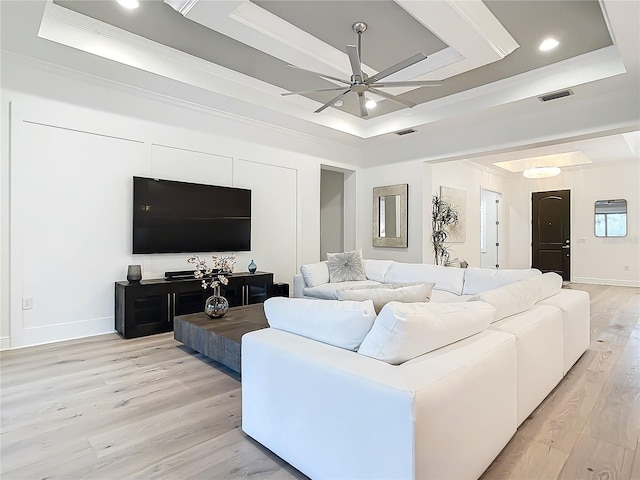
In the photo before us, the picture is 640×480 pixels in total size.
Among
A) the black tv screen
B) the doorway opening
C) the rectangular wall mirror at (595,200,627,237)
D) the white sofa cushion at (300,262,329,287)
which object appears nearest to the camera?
the black tv screen

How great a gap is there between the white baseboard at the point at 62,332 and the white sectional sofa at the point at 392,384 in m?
2.87

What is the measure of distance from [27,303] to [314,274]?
124 inches

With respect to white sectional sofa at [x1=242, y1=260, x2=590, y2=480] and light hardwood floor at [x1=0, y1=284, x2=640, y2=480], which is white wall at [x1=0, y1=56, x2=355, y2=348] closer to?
light hardwood floor at [x1=0, y1=284, x2=640, y2=480]

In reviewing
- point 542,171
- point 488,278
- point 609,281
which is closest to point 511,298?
point 488,278

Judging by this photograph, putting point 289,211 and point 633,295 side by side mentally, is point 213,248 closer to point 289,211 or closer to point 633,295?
point 289,211

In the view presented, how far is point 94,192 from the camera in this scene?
13.1ft

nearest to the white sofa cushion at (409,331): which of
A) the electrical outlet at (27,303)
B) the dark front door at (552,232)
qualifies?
the electrical outlet at (27,303)

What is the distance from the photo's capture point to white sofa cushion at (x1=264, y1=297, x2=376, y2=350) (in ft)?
5.40

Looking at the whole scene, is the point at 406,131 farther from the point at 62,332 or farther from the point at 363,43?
the point at 62,332

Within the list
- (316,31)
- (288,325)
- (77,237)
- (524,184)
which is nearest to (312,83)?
(316,31)

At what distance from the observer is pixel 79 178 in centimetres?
390

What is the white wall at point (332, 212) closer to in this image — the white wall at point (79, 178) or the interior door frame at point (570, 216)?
the white wall at point (79, 178)

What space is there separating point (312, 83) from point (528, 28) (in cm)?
241

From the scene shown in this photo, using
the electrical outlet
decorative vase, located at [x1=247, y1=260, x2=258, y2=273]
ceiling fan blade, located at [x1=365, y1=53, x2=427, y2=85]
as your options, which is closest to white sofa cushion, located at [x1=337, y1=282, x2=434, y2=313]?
ceiling fan blade, located at [x1=365, y1=53, x2=427, y2=85]
